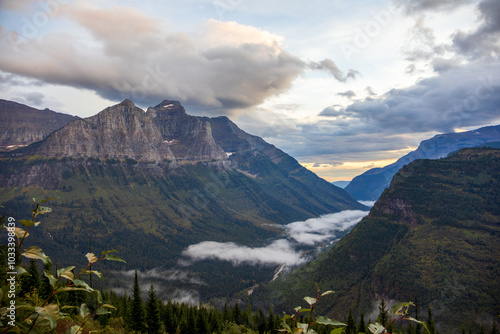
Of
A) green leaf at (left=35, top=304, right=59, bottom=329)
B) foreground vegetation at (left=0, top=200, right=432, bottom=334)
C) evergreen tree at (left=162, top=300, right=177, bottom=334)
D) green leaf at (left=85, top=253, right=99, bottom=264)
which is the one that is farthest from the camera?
evergreen tree at (left=162, top=300, right=177, bottom=334)

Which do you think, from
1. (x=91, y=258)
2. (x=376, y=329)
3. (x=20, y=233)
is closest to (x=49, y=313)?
(x=91, y=258)

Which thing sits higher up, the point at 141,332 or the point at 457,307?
the point at 141,332

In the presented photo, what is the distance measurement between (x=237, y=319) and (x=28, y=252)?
315ft

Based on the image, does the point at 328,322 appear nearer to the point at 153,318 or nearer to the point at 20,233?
the point at 20,233

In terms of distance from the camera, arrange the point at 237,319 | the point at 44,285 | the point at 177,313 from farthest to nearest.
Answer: the point at 237,319 < the point at 177,313 < the point at 44,285

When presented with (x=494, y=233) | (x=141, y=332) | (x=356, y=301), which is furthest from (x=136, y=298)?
(x=494, y=233)

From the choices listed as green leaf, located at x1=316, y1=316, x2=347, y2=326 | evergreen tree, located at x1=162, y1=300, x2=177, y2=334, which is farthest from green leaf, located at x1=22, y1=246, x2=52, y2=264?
evergreen tree, located at x1=162, y1=300, x2=177, y2=334

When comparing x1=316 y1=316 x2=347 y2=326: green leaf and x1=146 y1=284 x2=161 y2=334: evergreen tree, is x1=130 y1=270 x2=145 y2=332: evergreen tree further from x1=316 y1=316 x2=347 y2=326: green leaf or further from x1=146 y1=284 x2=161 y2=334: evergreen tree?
x1=316 y1=316 x2=347 y2=326: green leaf

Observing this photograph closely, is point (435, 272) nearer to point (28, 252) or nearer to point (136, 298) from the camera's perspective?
point (136, 298)

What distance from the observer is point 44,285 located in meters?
57.6

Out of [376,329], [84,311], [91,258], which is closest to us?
[376,329]

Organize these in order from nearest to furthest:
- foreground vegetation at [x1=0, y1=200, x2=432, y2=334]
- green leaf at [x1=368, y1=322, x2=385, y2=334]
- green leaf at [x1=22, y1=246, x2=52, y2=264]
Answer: green leaf at [x1=22, y1=246, x2=52, y2=264]
foreground vegetation at [x1=0, y1=200, x2=432, y2=334]
green leaf at [x1=368, y1=322, x2=385, y2=334]

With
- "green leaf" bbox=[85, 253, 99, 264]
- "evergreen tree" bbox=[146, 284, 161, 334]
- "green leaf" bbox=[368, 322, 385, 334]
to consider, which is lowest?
"evergreen tree" bbox=[146, 284, 161, 334]

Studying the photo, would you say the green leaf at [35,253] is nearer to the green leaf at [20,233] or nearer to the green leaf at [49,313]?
the green leaf at [20,233]
